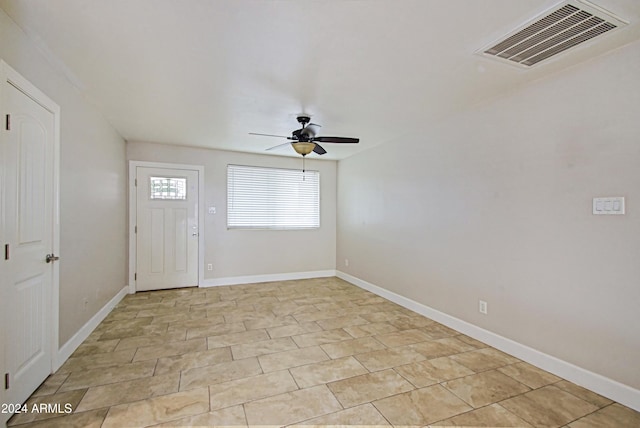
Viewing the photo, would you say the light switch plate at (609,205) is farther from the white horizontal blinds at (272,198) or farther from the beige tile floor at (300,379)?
the white horizontal blinds at (272,198)

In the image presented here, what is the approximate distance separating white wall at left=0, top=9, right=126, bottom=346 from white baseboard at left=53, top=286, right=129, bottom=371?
5 cm

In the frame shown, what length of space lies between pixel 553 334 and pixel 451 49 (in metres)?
2.44

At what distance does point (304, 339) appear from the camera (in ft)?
10.5

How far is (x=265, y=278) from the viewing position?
5816 mm

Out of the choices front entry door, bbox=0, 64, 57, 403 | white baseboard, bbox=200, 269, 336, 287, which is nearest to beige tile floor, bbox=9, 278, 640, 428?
front entry door, bbox=0, 64, 57, 403

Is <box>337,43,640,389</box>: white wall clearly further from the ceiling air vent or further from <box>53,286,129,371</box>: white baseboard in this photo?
<box>53,286,129,371</box>: white baseboard

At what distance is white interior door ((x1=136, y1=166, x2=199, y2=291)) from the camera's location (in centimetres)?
498

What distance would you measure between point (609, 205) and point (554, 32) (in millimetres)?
1281

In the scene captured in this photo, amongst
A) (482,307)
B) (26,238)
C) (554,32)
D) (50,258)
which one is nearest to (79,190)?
(50,258)

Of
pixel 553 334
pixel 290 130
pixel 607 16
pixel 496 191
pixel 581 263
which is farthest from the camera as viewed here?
pixel 290 130

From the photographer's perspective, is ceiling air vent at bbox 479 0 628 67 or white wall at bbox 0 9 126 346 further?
white wall at bbox 0 9 126 346

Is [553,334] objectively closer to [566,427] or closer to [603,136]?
[566,427]

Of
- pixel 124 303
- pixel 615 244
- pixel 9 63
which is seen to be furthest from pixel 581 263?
pixel 124 303

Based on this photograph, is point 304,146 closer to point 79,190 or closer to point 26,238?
point 79,190
